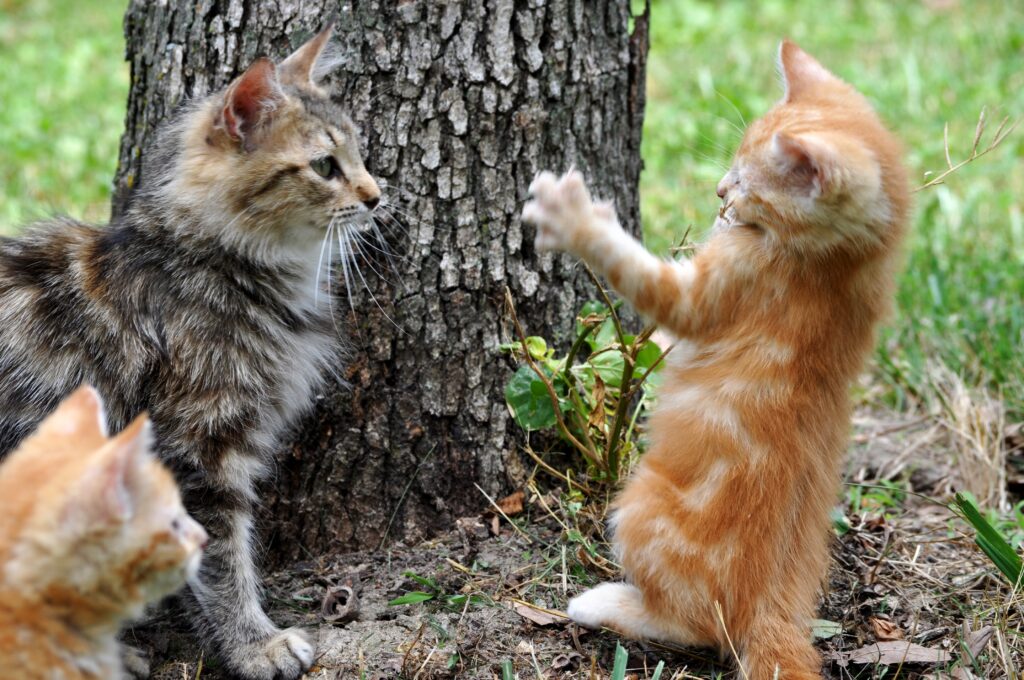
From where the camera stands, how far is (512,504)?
3256mm

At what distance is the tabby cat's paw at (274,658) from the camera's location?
2.76 metres

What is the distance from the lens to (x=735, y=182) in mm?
2561

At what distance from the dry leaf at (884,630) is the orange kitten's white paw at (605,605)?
2.46 ft

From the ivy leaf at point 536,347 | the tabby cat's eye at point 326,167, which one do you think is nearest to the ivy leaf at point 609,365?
the ivy leaf at point 536,347

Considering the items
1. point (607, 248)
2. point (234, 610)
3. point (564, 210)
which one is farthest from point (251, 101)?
point (234, 610)

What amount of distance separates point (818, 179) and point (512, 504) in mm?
1515

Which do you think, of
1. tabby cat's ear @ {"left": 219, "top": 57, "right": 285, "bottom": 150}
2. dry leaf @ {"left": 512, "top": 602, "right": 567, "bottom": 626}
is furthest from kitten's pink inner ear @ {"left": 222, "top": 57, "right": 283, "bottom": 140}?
dry leaf @ {"left": 512, "top": 602, "right": 567, "bottom": 626}

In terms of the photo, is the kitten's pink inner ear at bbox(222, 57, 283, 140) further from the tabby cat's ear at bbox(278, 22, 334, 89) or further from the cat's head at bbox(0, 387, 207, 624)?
the cat's head at bbox(0, 387, 207, 624)

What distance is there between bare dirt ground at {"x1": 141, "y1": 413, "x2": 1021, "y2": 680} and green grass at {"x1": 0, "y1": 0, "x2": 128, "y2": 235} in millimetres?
2313

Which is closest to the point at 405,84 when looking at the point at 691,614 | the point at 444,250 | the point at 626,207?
the point at 444,250

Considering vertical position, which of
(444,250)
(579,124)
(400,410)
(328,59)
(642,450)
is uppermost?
(328,59)

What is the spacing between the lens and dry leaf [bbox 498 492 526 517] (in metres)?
3.25

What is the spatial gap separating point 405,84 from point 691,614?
5.75 ft

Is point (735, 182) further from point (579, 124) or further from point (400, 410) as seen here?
point (400, 410)
